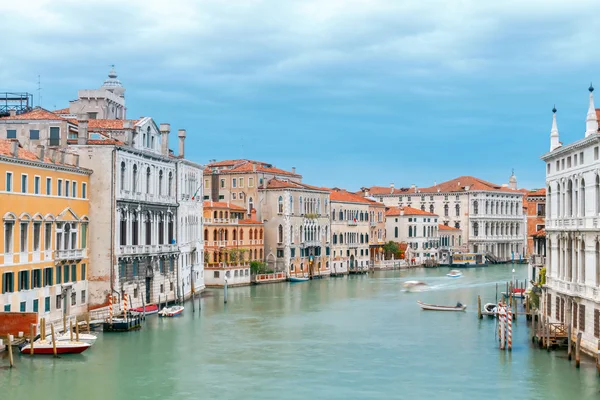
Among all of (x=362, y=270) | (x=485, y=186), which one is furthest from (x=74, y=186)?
(x=485, y=186)

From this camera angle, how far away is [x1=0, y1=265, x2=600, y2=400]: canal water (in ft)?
56.8

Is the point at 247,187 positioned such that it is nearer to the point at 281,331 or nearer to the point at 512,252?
the point at 281,331

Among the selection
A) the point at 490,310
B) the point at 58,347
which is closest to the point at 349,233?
the point at 490,310

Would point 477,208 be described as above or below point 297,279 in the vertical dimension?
above

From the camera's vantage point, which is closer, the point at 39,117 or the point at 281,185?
the point at 39,117

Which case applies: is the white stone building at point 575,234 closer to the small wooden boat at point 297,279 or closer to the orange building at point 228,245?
the orange building at point 228,245

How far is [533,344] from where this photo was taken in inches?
877

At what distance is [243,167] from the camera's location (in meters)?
50.1

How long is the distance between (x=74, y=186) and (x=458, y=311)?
1475 cm

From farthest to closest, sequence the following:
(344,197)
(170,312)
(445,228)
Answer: (445,228), (344,197), (170,312)

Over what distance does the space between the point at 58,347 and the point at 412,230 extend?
161 ft

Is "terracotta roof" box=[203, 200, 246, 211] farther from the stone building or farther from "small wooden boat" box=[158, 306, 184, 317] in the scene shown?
"small wooden boat" box=[158, 306, 184, 317]

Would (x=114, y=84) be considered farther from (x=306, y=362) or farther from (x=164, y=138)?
(x=306, y=362)

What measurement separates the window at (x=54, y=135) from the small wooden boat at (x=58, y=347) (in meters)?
9.12
